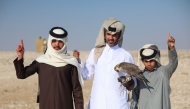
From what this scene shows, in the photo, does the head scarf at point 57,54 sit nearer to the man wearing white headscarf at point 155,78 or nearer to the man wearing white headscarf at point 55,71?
the man wearing white headscarf at point 55,71

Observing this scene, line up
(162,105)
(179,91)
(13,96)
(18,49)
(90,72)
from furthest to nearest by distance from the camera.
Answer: (179,91) < (13,96) < (90,72) < (162,105) < (18,49)

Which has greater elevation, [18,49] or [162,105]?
[18,49]

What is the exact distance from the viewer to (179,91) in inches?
478

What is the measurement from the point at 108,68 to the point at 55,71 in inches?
28.4

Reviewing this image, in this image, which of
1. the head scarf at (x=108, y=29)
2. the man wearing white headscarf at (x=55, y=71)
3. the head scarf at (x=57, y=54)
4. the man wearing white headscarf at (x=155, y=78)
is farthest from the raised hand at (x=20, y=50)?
the man wearing white headscarf at (x=155, y=78)

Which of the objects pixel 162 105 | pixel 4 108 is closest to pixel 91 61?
pixel 162 105

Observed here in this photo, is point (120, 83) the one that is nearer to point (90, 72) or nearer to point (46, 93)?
point (90, 72)

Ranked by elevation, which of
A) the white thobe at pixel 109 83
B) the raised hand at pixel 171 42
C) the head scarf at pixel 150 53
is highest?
the raised hand at pixel 171 42

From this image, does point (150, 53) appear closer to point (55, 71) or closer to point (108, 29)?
point (108, 29)

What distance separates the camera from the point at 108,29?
397cm

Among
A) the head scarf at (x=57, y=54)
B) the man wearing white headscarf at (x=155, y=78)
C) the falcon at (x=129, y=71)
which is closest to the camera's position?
the head scarf at (x=57, y=54)

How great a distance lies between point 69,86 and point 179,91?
9.15 metres

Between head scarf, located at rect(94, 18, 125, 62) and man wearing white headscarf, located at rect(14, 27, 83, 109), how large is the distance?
49cm

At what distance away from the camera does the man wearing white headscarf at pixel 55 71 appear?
3.66m
